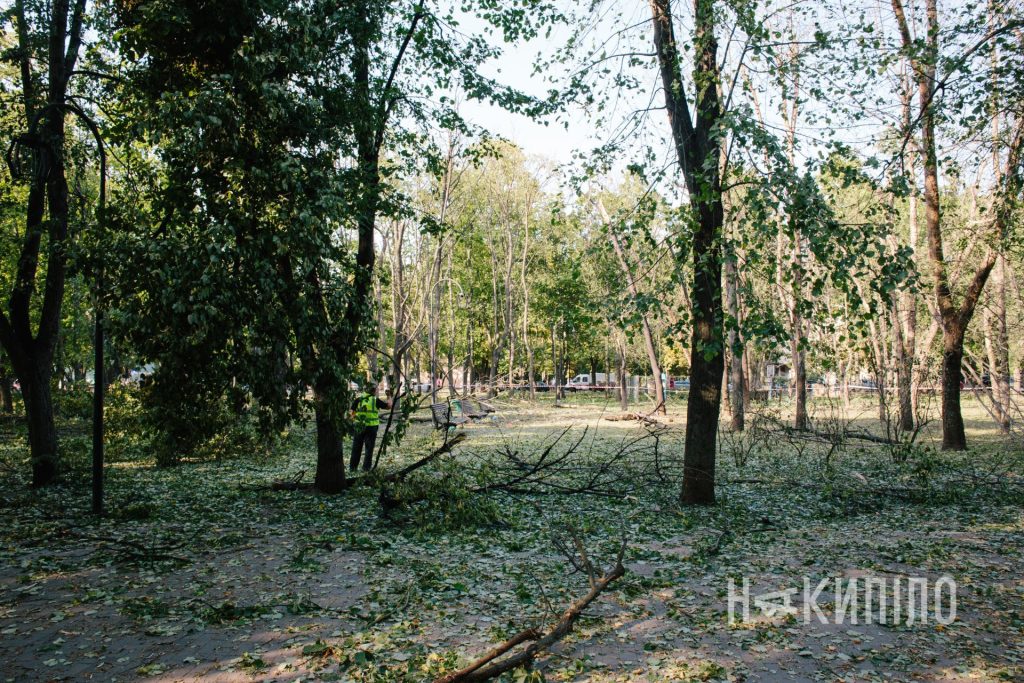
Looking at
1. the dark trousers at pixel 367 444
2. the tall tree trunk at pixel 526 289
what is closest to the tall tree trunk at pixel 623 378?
the tall tree trunk at pixel 526 289

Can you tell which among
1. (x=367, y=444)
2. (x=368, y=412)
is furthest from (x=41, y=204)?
(x=367, y=444)

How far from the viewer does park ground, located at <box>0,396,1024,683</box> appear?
495cm

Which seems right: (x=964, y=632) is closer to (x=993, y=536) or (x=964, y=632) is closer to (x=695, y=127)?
(x=993, y=536)

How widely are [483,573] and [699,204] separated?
603 cm

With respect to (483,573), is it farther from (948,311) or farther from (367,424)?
(948,311)

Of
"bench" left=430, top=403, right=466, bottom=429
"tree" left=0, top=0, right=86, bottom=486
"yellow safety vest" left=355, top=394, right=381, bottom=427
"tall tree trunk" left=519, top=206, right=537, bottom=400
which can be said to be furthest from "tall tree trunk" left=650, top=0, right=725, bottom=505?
"tall tree trunk" left=519, top=206, right=537, bottom=400

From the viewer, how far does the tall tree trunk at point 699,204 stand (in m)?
9.48

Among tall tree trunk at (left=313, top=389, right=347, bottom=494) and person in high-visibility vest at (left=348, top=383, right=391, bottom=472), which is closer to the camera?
tall tree trunk at (left=313, top=389, right=347, bottom=494)

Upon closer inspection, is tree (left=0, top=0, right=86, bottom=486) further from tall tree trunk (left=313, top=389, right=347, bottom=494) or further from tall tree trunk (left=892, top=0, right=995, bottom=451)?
tall tree trunk (left=892, top=0, right=995, bottom=451)

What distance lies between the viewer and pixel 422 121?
1290cm

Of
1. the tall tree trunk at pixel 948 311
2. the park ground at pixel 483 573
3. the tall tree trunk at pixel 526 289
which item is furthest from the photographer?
the tall tree trunk at pixel 526 289

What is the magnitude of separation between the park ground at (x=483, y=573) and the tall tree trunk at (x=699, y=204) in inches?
34.3

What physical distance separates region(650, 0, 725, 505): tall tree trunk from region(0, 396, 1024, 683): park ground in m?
0.87

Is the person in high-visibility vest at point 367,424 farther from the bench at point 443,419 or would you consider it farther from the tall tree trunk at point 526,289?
the tall tree trunk at point 526,289
